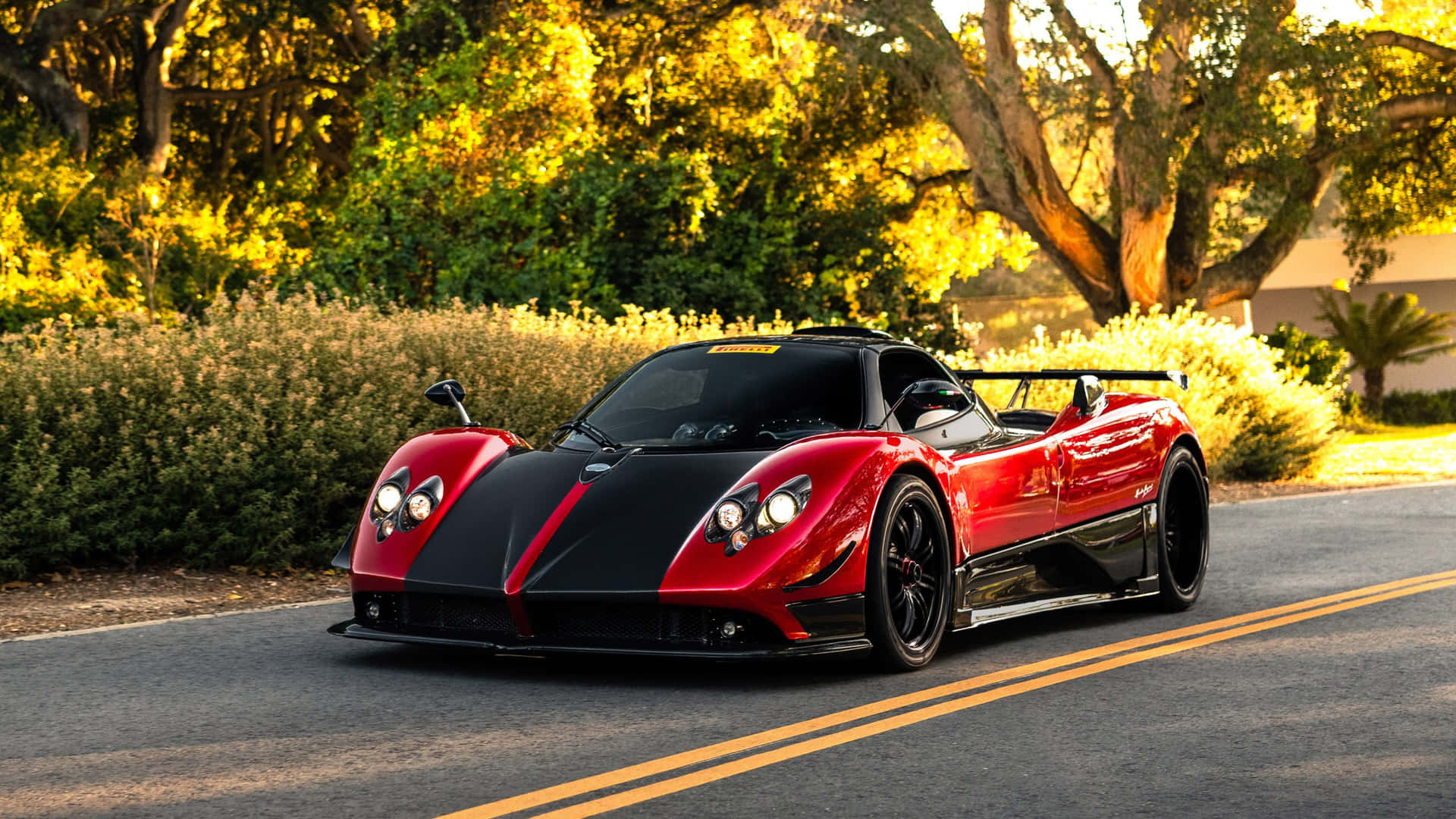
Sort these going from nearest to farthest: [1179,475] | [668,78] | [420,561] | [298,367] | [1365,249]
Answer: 1. [420,561]
2. [1179,475]
3. [298,367]
4. [668,78]
5. [1365,249]

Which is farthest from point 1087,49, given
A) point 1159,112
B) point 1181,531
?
point 1181,531

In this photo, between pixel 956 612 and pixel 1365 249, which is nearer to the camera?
pixel 956 612

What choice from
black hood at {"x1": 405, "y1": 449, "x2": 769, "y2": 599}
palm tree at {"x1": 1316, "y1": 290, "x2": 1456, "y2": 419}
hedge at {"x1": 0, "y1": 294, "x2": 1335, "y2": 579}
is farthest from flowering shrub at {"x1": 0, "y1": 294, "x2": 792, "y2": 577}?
palm tree at {"x1": 1316, "y1": 290, "x2": 1456, "y2": 419}

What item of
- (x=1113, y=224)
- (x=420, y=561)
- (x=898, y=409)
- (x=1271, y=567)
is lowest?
(x=1271, y=567)

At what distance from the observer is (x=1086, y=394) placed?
903cm

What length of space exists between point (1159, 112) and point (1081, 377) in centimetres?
1508

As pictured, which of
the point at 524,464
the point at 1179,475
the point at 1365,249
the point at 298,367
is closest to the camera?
the point at 524,464

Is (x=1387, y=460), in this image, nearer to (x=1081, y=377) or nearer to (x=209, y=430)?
(x=1081, y=377)

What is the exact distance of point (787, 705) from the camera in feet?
21.9

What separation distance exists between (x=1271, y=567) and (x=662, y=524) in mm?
5988

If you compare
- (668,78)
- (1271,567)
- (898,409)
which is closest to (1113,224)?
(668,78)

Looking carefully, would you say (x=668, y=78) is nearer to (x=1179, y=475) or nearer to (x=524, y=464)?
(x=1179, y=475)

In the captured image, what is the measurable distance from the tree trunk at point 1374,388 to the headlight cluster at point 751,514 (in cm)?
3304

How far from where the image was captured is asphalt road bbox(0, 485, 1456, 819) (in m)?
5.25
